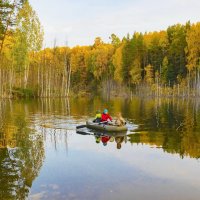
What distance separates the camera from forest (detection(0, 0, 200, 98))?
61250 millimetres

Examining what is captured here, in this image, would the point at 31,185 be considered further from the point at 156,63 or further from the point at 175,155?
the point at 156,63

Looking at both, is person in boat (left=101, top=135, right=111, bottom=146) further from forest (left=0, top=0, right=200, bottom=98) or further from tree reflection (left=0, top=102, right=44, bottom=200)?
forest (left=0, top=0, right=200, bottom=98)

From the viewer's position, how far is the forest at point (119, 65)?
61250 mm

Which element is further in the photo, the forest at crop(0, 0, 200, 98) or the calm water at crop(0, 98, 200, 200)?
the forest at crop(0, 0, 200, 98)

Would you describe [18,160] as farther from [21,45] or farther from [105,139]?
[21,45]

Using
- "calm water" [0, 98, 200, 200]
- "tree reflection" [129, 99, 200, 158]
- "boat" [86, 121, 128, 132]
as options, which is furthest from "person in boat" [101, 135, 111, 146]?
"tree reflection" [129, 99, 200, 158]

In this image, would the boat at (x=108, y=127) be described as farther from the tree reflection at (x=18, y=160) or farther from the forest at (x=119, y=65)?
the forest at (x=119, y=65)

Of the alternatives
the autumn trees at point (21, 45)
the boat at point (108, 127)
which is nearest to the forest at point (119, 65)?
the autumn trees at point (21, 45)

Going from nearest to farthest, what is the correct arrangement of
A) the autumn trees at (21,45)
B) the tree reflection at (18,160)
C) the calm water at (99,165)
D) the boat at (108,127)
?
the calm water at (99,165)
the tree reflection at (18,160)
the boat at (108,127)
the autumn trees at (21,45)

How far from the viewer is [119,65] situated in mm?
92188

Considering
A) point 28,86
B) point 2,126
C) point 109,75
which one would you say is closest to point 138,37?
point 109,75

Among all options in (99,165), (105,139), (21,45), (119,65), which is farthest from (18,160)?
(119,65)

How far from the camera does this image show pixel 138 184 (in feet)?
35.5

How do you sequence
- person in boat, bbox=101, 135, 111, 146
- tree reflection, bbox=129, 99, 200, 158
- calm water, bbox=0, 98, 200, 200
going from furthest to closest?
1. person in boat, bbox=101, 135, 111, 146
2. tree reflection, bbox=129, 99, 200, 158
3. calm water, bbox=0, 98, 200, 200
